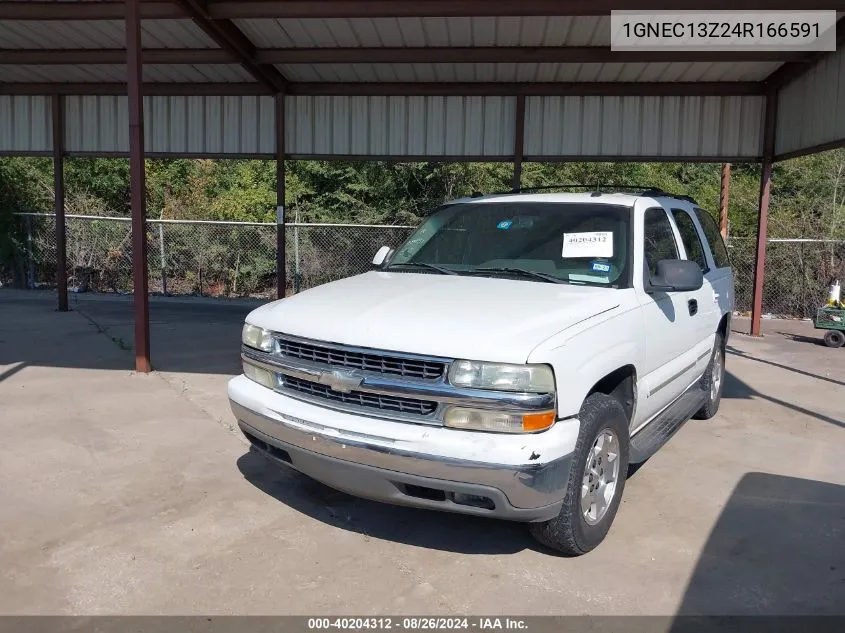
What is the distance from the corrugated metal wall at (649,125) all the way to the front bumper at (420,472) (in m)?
8.93

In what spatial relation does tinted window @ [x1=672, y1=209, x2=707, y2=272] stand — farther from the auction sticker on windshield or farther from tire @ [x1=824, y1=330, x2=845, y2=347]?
tire @ [x1=824, y1=330, x2=845, y2=347]

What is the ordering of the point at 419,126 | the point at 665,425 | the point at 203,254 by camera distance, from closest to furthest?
the point at 665,425 → the point at 419,126 → the point at 203,254

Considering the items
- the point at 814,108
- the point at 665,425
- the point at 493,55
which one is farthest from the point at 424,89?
the point at 665,425

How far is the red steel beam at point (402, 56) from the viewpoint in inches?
375

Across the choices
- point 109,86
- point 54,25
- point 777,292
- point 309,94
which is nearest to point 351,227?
point 309,94

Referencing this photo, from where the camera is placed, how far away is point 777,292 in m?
14.6

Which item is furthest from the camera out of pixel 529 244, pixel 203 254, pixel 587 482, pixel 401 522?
pixel 203 254

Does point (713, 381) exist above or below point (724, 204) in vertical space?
below

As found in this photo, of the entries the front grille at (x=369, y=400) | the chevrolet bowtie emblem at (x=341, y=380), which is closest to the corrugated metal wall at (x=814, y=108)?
the front grille at (x=369, y=400)

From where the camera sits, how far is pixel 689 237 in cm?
579

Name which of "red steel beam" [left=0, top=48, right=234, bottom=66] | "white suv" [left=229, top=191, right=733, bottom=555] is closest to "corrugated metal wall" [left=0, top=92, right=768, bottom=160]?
"red steel beam" [left=0, top=48, right=234, bottom=66]

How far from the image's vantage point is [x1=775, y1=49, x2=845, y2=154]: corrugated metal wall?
27.9 ft

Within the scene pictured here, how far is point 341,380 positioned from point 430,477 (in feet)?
2.14

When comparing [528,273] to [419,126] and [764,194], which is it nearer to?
[419,126]
